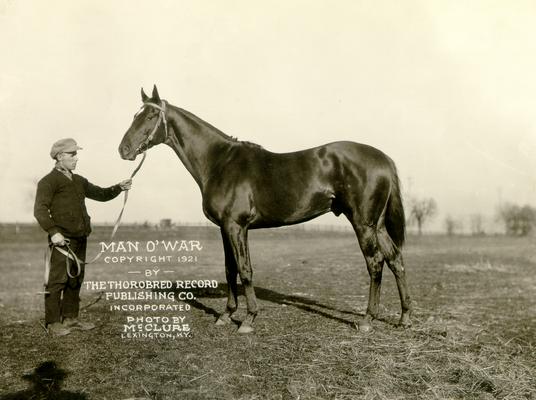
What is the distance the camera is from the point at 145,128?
6195 millimetres

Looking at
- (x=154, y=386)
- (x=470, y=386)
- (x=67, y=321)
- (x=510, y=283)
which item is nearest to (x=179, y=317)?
(x=67, y=321)

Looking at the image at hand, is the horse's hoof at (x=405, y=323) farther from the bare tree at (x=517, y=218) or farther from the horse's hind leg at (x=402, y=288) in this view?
the bare tree at (x=517, y=218)

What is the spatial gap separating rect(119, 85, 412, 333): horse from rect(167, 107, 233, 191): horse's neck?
121 mm

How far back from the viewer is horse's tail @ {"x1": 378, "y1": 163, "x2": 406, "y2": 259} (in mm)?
6199

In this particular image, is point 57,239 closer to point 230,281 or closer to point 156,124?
point 156,124

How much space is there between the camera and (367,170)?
596cm

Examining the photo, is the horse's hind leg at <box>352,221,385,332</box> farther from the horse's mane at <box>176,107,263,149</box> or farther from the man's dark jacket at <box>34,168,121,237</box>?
the man's dark jacket at <box>34,168,121,237</box>

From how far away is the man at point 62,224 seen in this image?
5.67 m

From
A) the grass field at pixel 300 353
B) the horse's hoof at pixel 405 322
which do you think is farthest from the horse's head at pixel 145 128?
the horse's hoof at pixel 405 322

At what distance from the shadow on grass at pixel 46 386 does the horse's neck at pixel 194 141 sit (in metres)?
2.97

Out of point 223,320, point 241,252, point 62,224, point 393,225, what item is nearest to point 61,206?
point 62,224

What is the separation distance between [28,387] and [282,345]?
8.36 ft

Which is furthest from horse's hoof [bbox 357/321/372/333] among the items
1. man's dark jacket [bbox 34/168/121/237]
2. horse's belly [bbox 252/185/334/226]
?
man's dark jacket [bbox 34/168/121/237]

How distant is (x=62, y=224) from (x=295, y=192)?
3.07 meters
